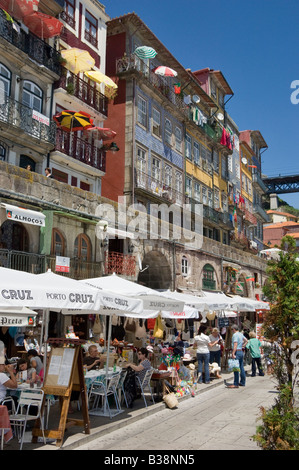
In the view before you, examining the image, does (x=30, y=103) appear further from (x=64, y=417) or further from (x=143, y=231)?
(x=64, y=417)

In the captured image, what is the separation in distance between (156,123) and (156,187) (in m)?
4.32

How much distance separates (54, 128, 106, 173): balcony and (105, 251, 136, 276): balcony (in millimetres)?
5412

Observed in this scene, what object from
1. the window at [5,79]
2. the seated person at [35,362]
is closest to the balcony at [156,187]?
the window at [5,79]

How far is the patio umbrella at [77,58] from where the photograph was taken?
20531mm

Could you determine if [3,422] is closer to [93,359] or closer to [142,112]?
[93,359]

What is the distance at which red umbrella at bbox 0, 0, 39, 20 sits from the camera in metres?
18.3

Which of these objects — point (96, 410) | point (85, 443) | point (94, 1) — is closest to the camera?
point (85, 443)

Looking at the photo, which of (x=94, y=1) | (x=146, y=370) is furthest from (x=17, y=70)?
(x=146, y=370)

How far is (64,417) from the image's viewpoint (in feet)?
22.7

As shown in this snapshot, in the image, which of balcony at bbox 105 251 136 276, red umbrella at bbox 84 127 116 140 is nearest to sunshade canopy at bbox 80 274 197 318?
balcony at bbox 105 251 136 276

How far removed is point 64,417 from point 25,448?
69 cm

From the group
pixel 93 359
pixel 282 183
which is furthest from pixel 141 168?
pixel 282 183

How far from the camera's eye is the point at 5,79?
18297 mm
